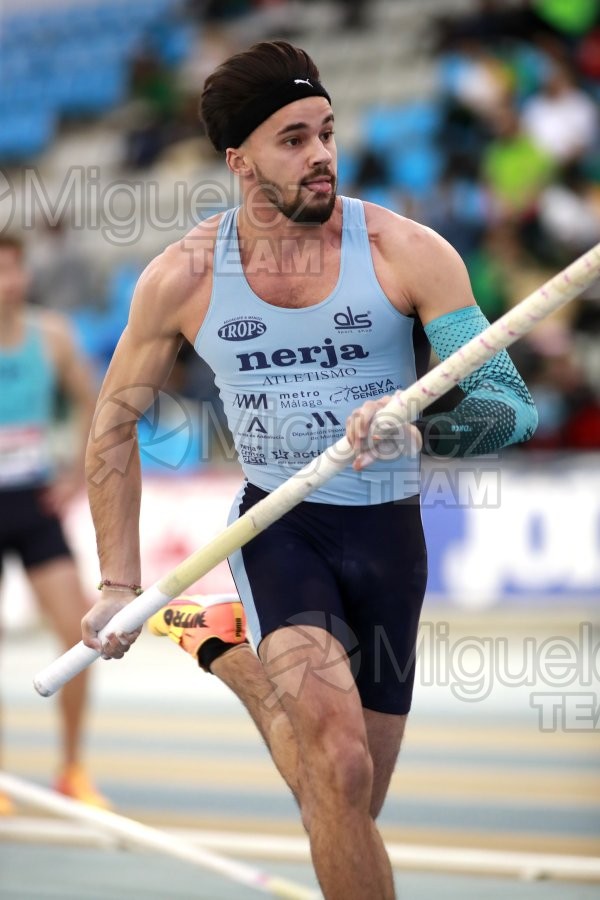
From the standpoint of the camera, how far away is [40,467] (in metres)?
7.87

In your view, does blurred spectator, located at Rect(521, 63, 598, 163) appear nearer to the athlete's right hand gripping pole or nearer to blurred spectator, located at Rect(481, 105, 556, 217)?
blurred spectator, located at Rect(481, 105, 556, 217)

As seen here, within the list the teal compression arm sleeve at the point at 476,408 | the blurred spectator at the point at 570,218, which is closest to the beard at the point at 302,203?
the teal compression arm sleeve at the point at 476,408

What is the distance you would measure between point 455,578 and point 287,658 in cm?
726

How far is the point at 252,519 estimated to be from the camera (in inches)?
168

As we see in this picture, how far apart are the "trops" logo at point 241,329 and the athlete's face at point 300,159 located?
0.33 meters

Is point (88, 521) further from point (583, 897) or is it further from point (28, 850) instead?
point (583, 897)

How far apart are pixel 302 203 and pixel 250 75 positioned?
1.32 ft

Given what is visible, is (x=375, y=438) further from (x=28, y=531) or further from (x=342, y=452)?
(x=28, y=531)

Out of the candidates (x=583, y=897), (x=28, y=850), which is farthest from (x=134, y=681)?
(x=583, y=897)

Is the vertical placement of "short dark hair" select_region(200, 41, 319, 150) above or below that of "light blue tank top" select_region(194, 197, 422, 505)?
above

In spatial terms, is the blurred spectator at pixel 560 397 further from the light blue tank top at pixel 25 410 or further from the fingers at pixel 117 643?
the fingers at pixel 117 643

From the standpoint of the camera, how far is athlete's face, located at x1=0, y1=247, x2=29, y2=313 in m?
7.66

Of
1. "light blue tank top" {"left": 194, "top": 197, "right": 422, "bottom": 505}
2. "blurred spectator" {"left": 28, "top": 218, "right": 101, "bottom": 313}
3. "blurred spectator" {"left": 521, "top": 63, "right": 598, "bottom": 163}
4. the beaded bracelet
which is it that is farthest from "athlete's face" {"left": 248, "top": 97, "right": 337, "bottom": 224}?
"blurred spectator" {"left": 28, "top": 218, "right": 101, "bottom": 313}

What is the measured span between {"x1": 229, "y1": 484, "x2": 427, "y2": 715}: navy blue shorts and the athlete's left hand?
622mm
